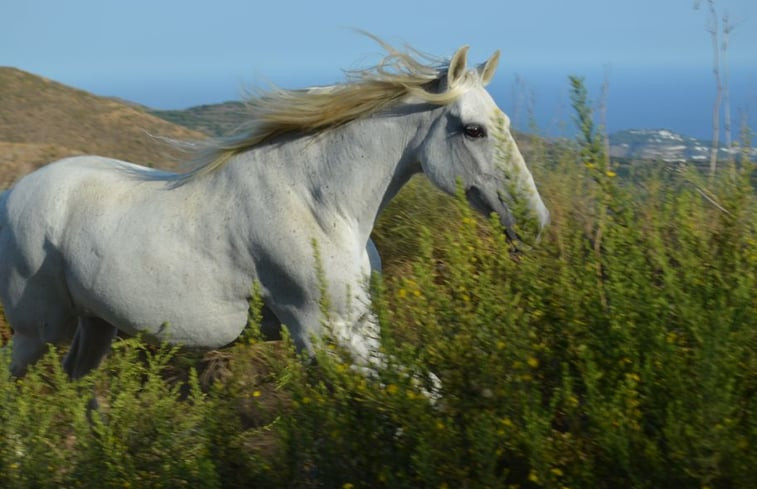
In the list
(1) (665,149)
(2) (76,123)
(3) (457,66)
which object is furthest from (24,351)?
(2) (76,123)

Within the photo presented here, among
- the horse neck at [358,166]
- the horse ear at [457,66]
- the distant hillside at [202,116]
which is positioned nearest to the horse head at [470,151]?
the horse ear at [457,66]

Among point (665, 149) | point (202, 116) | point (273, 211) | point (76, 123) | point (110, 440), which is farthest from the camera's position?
point (202, 116)

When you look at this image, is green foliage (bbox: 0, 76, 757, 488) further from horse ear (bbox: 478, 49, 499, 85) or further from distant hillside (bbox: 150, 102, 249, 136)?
distant hillside (bbox: 150, 102, 249, 136)

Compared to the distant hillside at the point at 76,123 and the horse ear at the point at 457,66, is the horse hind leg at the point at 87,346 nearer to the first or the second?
the horse ear at the point at 457,66

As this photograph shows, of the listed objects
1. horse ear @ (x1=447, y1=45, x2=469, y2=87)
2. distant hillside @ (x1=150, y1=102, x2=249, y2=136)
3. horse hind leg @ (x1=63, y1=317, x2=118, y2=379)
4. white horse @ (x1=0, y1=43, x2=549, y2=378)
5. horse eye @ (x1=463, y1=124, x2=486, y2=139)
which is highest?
horse ear @ (x1=447, y1=45, x2=469, y2=87)

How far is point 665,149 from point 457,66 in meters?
4.09

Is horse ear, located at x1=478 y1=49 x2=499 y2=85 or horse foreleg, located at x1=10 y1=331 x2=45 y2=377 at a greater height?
horse ear, located at x1=478 y1=49 x2=499 y2=85

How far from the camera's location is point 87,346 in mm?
5207

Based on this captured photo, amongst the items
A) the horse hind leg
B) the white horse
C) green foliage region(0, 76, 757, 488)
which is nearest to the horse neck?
the white horse

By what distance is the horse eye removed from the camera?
14.0 feet

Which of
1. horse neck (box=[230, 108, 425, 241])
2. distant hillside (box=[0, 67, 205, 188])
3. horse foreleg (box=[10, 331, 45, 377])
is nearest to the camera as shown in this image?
horse neck (box=[230, 108, 425, 241])

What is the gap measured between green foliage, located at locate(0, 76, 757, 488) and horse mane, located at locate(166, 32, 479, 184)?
94 cm

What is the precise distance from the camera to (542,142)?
24.2 feet

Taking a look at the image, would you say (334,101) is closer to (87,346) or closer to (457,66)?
(457,66)
